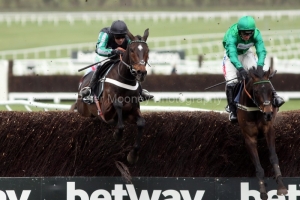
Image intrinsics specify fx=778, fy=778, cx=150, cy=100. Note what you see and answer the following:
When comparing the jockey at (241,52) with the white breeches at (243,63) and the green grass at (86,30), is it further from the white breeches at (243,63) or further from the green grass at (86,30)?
the green grass at (86,30)

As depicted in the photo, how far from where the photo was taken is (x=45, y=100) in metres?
Result: 21.9

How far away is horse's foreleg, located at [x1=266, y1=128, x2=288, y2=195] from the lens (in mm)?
7766

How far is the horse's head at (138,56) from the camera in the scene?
7.88 metres

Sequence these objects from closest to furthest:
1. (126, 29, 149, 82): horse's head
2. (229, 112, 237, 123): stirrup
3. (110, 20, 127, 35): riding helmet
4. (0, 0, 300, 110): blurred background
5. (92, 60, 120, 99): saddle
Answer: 1. (126, 29, 149, 82): horse's head
2. (229, 112, 237, 123): stirrup
3. (110, 20, 127, 35): riding helmet
4. (92, 60, 120, 99): saddle
5. (0, 0, 300, 110): blurred background

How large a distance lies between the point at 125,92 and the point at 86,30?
3562cm

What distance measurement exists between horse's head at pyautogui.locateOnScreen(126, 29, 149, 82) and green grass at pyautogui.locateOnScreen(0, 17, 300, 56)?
106ft

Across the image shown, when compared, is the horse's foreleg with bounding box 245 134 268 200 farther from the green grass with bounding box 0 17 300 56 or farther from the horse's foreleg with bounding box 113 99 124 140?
the green grass with bounding box 0 17 300 56

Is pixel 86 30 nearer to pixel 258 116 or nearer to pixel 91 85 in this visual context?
pixel 91 85

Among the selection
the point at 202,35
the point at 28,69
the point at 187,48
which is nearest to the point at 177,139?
the point at 28,69

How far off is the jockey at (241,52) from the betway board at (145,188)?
Answer: 75 centimetres

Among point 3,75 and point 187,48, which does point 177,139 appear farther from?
point 187,48

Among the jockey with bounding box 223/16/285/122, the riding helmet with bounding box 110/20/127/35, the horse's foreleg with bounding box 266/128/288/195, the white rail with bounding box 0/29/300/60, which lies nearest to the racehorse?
the riding helmet with bounding box 110/20/127/35

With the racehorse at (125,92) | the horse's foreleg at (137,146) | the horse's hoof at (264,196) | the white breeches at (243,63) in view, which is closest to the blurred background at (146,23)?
the white breeches at (243,63)

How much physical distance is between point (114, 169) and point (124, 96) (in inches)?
31.6
